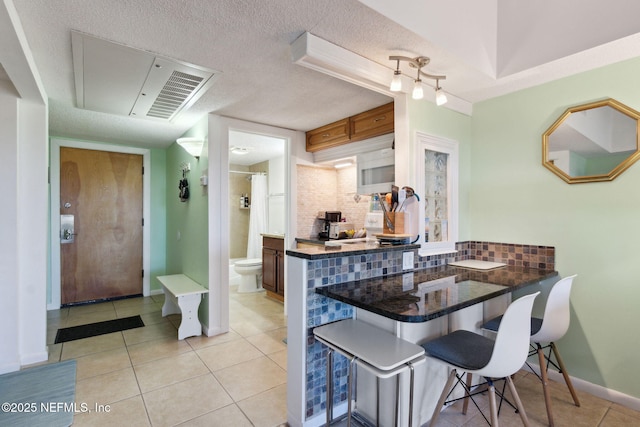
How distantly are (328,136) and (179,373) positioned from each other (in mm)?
2611

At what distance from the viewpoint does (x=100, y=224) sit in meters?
4.28

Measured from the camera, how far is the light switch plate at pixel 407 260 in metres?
2.19

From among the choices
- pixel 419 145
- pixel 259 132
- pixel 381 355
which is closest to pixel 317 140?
pixel 259 132

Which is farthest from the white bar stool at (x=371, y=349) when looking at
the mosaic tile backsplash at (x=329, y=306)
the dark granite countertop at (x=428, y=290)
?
the dark granite countertop at (x=428, y=290)

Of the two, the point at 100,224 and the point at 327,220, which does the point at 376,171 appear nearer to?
the point at 327,220

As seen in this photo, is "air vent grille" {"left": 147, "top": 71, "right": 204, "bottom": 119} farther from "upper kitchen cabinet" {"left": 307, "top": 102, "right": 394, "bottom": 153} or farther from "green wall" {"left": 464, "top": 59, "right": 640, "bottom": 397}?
"green wall" {"left": 464, "top": 59, "right": 640, "bottom": 397}

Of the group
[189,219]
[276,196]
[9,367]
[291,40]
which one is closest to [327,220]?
→ [276,196]

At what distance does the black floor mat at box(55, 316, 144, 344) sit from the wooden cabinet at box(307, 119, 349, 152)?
2.80 metres

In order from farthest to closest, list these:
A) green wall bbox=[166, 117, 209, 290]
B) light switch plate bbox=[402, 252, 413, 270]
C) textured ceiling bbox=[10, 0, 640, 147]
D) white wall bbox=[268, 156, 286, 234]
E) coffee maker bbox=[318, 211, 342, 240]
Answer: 1. white wall bbox=[268, 156, 286, 234]
2. coffee maker bbox=[318, 211, 342, 240]
3. green wall bbox=[166, 117, 209, 290]
4. light switch plate bbox=[402, 252, 413, 270]
5. textured ceiling bbox=[10, 0, 640, 147]

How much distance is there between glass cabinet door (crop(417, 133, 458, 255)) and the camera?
2.46 m

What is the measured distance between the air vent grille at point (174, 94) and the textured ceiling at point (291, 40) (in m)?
0.16

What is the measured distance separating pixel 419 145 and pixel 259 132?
1.78 metres
